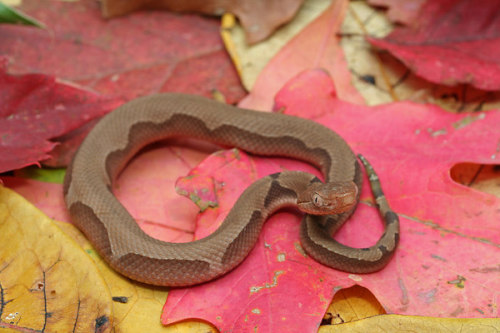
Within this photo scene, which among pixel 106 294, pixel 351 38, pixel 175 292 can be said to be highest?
pixel 351 38

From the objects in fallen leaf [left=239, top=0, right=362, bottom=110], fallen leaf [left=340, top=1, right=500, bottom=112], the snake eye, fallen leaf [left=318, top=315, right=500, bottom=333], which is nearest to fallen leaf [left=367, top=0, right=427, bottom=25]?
fallen leaf [left=340, top=1, right=500, bottom=112]

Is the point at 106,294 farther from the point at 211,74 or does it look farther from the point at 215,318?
the point at 211,74

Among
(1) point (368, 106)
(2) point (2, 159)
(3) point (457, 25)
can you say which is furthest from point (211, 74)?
(3) point (457, 25)

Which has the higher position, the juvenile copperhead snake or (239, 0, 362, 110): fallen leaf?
(239, 0, 362, 110): fallen leaf

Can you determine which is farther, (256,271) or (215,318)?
(256,271)

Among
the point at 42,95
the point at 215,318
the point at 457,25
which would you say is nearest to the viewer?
the point at 215,318

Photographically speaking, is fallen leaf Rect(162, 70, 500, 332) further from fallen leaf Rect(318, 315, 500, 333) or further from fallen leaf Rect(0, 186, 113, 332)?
fallen leaf Rect(0, 186, 113, 332)

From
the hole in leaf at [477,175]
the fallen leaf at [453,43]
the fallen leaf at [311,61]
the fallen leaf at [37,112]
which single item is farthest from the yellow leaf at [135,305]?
the fallen leaf at [453,43]
